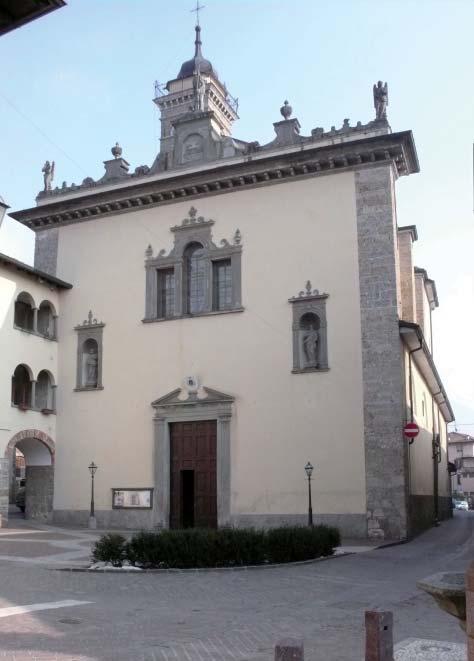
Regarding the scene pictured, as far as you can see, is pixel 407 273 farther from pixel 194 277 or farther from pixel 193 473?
pixel 193 473

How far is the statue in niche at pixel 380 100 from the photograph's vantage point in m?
25.1

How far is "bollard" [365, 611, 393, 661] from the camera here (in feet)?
18.5

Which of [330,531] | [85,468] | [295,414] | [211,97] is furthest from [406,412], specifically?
[211,97]

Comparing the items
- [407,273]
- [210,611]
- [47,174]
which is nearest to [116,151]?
[47,174]

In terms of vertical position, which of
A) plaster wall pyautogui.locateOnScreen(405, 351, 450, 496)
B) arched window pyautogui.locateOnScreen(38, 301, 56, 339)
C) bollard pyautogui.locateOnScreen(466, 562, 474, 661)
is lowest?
bollard pyautogui.locateOnScreen(466, 562, 474, 661)

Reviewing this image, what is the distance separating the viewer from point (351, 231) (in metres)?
24.6

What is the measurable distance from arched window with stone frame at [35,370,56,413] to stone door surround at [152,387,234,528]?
4.48 m

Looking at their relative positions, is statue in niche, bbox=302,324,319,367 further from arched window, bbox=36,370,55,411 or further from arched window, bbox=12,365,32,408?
arched window, bbox=12,365,32,408

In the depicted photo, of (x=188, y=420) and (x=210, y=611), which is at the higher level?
(x=188, y=420)

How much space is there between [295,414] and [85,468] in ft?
27.5

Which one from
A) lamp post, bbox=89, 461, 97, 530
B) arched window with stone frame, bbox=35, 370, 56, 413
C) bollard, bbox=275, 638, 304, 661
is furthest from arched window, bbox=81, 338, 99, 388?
bollard, bbox=275, 638, 304, 661

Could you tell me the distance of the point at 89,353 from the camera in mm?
28578

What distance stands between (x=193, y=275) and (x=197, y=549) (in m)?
14.2

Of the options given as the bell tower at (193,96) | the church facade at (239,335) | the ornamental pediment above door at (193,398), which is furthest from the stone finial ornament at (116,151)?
the bell tower at (193,96)
